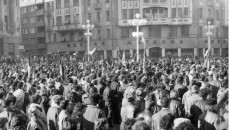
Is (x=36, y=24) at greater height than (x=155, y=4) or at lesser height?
lesser

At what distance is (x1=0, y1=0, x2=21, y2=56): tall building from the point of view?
1922 inches

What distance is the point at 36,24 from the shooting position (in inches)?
2598

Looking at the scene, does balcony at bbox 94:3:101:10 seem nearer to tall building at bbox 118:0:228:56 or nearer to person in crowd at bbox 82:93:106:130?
tall building at bbox 118:0:228:56

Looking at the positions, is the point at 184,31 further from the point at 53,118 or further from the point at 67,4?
the point at 53,118

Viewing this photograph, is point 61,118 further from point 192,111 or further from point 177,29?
point 177,29

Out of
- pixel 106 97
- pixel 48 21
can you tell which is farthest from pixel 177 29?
pixel 106 97

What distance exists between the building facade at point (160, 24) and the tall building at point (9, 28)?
9.19 metres

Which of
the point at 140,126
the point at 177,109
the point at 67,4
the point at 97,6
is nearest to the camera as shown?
the point at 140,126

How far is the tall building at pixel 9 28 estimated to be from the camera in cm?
4881

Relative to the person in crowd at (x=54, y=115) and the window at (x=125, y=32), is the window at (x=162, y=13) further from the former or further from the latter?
the person in crowd at (x=54, y=115)

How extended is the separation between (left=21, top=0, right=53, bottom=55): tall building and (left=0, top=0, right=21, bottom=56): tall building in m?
9.53

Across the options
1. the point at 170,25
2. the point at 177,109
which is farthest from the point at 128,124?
the point at 170,25

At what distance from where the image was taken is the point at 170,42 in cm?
5219

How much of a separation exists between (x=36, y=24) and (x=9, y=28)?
52.5 feet
